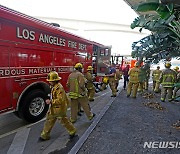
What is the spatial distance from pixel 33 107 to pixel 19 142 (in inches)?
51.4

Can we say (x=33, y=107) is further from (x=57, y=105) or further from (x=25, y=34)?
(x=25, y=34)

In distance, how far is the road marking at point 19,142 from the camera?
3.62 meters

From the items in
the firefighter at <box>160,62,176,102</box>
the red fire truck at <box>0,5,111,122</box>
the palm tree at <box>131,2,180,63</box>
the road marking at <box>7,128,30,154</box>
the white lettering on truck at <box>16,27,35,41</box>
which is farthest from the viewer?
the firefighter at <box>160,62,176,102</box>

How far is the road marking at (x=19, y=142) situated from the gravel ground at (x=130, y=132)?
1.31 meters

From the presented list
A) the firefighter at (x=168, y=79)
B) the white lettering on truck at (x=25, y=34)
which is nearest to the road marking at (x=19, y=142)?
the white lettering on truck at (x=25, y=34)

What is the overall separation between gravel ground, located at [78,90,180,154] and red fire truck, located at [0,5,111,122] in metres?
1.95

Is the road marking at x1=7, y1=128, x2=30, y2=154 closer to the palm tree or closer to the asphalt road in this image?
the asphalt road

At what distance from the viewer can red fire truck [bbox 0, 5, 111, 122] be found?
13.7 ft

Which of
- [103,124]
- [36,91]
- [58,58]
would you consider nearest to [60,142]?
[103,124]

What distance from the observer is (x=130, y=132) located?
4113 mm

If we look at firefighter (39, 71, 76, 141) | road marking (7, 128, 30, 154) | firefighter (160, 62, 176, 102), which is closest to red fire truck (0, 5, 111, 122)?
road marking (7, 128, 30, 154)

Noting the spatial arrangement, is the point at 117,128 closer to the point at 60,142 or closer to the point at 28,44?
the point at 60,142

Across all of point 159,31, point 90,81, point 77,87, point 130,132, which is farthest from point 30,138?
point 159,31

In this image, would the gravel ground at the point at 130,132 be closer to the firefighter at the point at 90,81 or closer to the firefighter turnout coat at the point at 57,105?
the firefighter turnout coat at the point at 57,105
